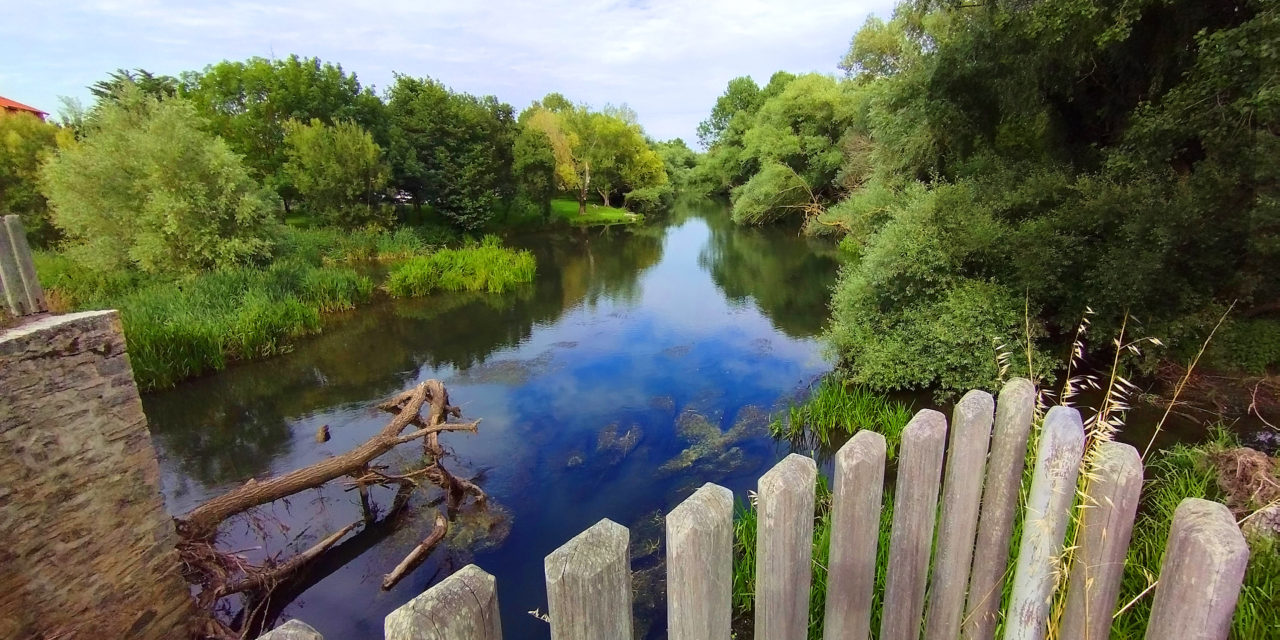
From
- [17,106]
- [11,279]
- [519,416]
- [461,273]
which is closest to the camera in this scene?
[11,279]

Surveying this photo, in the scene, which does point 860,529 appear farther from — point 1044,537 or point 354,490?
point 354,490

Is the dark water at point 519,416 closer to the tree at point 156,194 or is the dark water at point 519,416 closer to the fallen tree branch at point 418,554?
the fallen tree branch at point 418,554

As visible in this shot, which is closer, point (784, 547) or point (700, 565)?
point (700, 565)

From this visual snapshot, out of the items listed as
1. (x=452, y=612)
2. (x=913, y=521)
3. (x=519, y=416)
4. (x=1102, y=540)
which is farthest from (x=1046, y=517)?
(x=519, y=416)

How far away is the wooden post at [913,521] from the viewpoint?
54.1 inches

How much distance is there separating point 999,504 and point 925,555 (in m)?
0.23

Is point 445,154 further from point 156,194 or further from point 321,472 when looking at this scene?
point 321,472

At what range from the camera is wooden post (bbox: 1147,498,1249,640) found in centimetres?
100

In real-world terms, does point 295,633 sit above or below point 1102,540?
above

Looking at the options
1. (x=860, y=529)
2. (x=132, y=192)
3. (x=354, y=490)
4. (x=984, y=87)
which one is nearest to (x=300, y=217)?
(x=132, y=192)

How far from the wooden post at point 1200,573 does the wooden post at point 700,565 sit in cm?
76

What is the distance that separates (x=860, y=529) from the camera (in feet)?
4.41

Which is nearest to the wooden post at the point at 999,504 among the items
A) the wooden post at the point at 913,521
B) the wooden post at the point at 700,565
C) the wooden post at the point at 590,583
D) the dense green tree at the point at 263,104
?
the wooden post at the point at 913,521

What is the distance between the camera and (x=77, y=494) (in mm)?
3354
